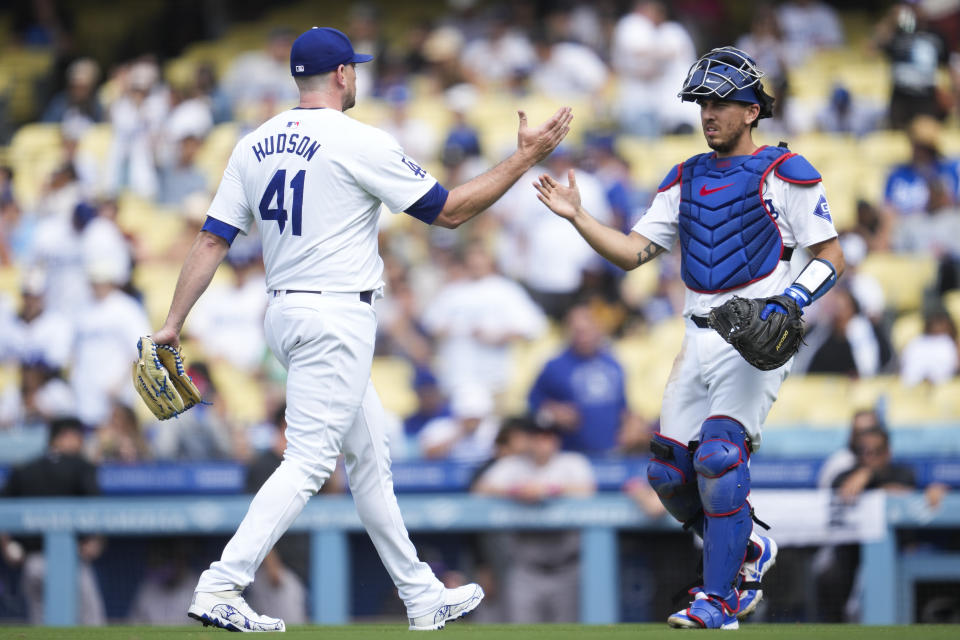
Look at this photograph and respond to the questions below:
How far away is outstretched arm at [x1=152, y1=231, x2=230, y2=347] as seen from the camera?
5055 millimetres

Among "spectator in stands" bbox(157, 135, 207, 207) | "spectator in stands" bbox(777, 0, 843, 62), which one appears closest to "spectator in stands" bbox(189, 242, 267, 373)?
"spectator in stands" bbox(157, 135, 207, 207)

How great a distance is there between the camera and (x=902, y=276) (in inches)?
389

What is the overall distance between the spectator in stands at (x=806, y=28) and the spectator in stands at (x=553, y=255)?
10.2 feet

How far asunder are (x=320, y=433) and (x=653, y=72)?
7731 millimetres

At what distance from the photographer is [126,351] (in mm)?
10461

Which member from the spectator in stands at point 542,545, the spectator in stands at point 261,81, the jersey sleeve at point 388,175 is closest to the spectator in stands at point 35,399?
the spectator in stands at point 261,81

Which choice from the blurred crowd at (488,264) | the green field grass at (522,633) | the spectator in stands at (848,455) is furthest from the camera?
the blurred crowd at (488,264)

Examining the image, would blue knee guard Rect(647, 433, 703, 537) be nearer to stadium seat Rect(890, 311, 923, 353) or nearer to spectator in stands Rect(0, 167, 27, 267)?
stadium seat Rect(890, 311, 923, 353)

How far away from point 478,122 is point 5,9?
25.9 ft

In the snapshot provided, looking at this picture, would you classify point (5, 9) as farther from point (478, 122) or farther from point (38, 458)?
point (38, 458)

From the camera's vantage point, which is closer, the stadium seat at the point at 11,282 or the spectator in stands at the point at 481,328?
the spectator in stands at the point at 481,328

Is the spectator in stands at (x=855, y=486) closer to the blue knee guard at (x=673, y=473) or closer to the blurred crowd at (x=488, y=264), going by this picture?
the blurred crowd at (x=488, y=264)

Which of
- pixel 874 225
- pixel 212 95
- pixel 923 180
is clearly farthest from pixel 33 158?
pixel 923 180

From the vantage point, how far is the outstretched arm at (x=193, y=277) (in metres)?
5.05
